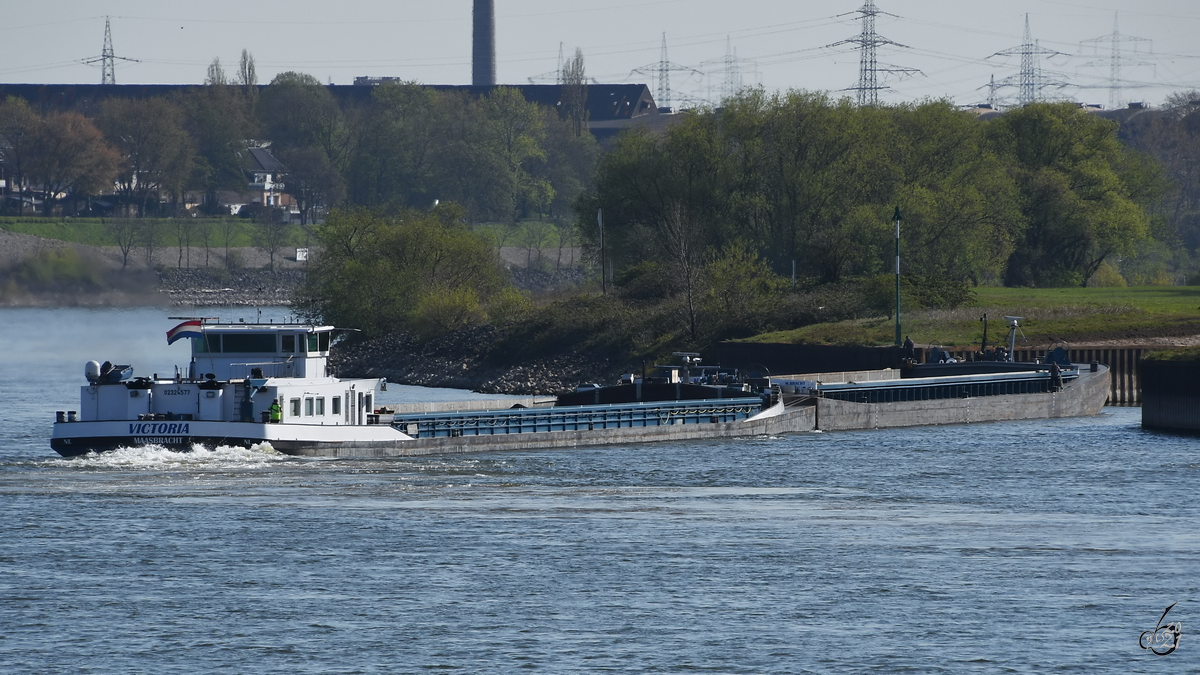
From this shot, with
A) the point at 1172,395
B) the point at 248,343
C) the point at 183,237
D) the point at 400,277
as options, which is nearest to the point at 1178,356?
the point at 1172,395

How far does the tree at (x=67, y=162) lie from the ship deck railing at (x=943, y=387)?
458ft

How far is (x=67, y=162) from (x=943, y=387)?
14427cm

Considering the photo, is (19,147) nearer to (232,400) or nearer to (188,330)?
(188,330)

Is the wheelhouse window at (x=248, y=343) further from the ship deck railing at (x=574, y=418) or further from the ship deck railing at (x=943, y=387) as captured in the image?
the ship deck railing at (x=943, y=387)

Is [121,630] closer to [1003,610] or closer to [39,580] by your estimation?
[39,580]

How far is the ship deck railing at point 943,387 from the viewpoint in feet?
236

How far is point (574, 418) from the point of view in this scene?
61094 mm

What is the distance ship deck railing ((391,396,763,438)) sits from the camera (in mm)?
57125

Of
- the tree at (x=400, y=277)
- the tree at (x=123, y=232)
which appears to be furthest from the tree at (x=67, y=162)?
the tree at (x=400, y=277)

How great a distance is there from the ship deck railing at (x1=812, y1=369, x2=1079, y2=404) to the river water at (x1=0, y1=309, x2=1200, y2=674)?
51.6ft

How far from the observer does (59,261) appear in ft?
231

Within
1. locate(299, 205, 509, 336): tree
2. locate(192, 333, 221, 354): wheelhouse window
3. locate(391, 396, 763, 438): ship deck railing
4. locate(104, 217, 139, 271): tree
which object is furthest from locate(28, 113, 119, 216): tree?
A: locate(192, 333, 221, 354): wheelhouse window

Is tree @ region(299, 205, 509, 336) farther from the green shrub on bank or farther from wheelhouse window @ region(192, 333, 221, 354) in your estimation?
wheelhouse window @ region(192, 333, 221, 354)

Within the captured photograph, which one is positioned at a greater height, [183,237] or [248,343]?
[183,237]
